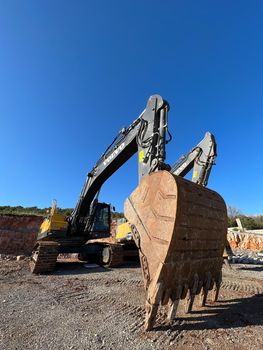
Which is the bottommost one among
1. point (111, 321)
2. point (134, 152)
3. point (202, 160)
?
point (111, 321)

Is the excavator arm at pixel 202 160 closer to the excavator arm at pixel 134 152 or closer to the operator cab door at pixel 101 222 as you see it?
the excavator arm at pixel 134 152

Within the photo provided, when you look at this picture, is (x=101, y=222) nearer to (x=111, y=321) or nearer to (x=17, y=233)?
(x=111, y=321)

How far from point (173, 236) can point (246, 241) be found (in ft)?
56.5

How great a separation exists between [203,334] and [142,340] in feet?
2.43

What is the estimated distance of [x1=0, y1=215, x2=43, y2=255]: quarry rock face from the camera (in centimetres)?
1808

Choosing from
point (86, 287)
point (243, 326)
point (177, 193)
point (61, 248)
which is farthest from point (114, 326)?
point (61, 248)

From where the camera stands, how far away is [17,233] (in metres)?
18.4

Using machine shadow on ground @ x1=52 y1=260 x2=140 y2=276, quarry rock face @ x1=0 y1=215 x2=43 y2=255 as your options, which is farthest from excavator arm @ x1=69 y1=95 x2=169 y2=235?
quarry rock face @ x1=0 y1=215 x2=43 y2=255

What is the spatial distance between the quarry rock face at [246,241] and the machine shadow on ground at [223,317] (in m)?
14.2

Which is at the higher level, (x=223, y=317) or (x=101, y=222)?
(x=101, y=222)

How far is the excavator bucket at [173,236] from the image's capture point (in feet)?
9.50

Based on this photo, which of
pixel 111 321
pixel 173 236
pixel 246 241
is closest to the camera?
pixel 173 236

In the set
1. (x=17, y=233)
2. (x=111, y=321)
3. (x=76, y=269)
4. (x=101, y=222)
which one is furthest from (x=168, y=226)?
(x=17, y=233)

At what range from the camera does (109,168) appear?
7785 mm
